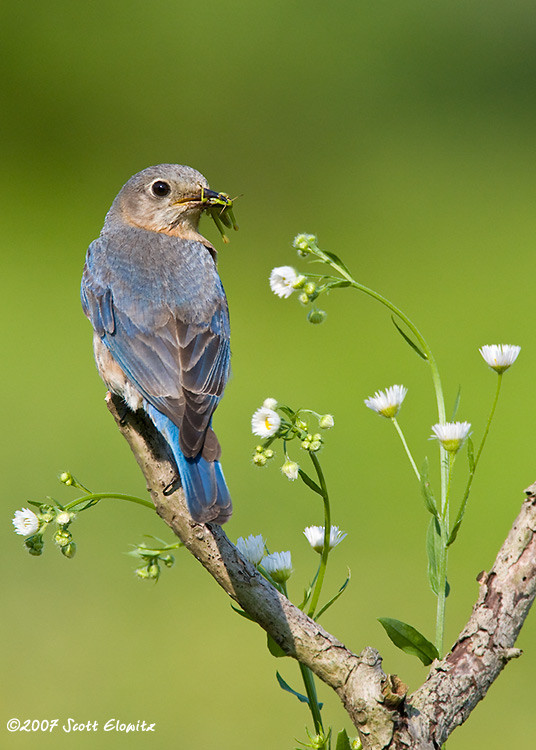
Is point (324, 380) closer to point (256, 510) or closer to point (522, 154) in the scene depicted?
point (256, 510)

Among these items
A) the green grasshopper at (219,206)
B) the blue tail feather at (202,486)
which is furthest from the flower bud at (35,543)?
the green grasshopper at (219,206)

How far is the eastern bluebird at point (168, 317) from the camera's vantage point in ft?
8.53

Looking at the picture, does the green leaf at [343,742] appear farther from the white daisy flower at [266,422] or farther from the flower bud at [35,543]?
the flower bud at [35,543]

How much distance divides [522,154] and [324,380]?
5.28 meters

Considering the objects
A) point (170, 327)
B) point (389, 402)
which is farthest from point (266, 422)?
point (170, 327)

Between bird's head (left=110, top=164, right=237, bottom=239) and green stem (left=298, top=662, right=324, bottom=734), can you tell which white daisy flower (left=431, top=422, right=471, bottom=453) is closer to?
green stem (left=298, top=662, right=324, bottom=734)

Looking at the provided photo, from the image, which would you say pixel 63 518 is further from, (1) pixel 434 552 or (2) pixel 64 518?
(1) pixel 434 552

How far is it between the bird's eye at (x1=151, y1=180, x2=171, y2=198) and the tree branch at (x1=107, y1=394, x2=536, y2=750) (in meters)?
2.12

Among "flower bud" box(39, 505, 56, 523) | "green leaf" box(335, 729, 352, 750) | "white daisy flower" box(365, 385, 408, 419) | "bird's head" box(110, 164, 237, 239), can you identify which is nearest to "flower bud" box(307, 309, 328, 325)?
"white daisy flower" box(365, 385, 408, 419)

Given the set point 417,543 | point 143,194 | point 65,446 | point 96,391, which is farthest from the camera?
point 96,391

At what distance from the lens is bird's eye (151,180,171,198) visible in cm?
385

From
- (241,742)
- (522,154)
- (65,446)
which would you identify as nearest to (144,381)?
(241,742)

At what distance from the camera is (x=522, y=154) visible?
1198 cm

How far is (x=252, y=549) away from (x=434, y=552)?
42 centimetres
